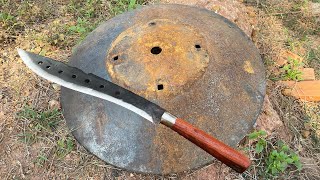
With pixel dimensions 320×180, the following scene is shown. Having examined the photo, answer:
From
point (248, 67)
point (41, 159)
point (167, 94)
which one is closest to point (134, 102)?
point (167, 94)

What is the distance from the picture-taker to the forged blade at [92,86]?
5.15 ft

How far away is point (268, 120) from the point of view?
91.7 inches

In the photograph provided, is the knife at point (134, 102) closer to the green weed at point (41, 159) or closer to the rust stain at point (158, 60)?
the rust stain at point (158, 60)

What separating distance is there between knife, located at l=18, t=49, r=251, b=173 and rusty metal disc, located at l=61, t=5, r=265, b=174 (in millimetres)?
242

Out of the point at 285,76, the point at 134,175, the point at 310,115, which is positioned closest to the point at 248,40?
the point at 285,76

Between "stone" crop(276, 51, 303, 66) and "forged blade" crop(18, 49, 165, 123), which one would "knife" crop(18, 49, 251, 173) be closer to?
"forged blade" crop(18, 49, 165, 123)

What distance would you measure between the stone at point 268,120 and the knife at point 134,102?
823 mm

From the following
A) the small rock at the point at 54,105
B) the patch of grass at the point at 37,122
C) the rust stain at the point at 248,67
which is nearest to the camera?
the rust stain at the point at 248,67

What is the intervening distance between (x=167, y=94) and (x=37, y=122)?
3.49ft

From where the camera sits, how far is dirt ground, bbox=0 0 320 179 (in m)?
2.23

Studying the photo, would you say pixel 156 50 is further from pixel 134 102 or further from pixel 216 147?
pixel 216 147

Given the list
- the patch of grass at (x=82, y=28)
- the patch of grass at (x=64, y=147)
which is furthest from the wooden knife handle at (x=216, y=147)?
the patch of grass at (x=82, y=28)

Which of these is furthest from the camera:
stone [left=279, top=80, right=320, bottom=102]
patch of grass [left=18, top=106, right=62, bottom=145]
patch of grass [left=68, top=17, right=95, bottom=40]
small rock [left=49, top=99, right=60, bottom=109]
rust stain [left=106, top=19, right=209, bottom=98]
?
patch of grass [left=68, top=17, right=95, bottom=40]

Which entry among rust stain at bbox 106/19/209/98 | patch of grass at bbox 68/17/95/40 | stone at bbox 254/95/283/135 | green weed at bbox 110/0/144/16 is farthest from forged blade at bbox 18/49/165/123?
green weed at bbox 110/0/144/16
